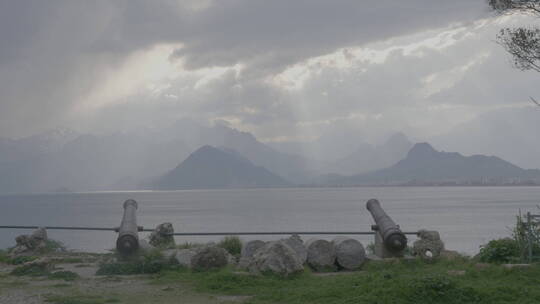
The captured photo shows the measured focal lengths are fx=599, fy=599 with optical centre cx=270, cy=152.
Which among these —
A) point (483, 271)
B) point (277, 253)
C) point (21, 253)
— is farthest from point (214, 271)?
point (21, 253)

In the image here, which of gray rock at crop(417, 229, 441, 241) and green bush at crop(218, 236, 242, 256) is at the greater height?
gray rock at crop(417, 229, 441, 241)

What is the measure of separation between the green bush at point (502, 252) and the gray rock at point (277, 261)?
452 cm

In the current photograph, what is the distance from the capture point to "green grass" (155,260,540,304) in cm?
1059

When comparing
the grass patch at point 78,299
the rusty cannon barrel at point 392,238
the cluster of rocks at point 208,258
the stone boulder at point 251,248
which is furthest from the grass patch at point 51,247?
the rusty cannon barrel at point 392,238

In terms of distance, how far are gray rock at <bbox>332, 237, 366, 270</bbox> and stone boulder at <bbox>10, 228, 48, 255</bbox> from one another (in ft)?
33.6

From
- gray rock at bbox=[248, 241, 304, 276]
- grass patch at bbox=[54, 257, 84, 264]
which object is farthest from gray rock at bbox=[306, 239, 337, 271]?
grass patch at bbox=[54, 257, 84, 264]

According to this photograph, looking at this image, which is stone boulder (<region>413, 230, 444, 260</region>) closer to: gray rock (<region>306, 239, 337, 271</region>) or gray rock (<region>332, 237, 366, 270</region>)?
gray rock (<region>332, 237, 366, 270</region>)

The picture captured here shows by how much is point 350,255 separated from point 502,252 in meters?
3.62

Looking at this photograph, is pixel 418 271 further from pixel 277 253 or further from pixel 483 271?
pixel 277 253

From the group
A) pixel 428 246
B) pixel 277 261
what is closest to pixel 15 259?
pixel 277 261

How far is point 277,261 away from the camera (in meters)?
13.7

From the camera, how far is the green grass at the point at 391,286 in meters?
10.6

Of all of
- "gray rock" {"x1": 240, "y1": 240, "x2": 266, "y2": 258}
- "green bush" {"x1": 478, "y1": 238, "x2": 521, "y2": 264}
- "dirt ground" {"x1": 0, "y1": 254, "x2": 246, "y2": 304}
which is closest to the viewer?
"dirt ground" {"x1": 0, "y1": 254, "x2": 246, "y2": 304}

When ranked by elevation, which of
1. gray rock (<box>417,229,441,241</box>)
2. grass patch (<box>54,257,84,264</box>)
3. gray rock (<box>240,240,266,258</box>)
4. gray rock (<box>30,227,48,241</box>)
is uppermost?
gray rock (<box>30,227,48,241</box>)
